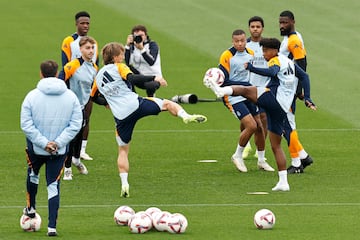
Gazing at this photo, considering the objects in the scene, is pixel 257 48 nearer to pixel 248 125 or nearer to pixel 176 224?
pixel 248 125

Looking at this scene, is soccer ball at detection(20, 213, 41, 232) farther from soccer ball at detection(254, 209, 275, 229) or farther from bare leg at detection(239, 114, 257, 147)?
bare leg at detection(239, 114, 257, 147)

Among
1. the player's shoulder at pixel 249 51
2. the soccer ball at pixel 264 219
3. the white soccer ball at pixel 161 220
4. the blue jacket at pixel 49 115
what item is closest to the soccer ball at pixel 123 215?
the white soccer ball at pixel 161 220


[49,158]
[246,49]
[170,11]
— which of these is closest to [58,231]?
[49,158]

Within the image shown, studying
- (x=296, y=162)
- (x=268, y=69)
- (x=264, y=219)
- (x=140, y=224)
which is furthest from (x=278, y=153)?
(x=140, y=224)

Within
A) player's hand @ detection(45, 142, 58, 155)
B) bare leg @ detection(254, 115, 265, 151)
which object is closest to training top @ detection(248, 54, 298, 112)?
bare leg @ detection(254, 115, 265, 151)

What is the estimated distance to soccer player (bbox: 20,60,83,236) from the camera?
15859mm

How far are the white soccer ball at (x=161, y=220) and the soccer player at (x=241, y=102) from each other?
18.1 feet

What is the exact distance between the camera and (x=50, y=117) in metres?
15.9

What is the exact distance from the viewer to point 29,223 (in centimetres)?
1642

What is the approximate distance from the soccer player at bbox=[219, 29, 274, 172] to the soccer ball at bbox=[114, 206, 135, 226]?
5.27 m

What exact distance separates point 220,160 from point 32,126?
7.74 meters

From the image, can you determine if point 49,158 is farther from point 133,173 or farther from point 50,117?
point 133,173

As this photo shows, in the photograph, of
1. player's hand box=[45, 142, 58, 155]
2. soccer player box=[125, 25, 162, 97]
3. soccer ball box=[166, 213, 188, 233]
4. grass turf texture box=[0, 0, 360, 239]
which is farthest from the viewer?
soccer player box=[125, 25, 162, 97]

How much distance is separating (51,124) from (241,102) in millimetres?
6348
